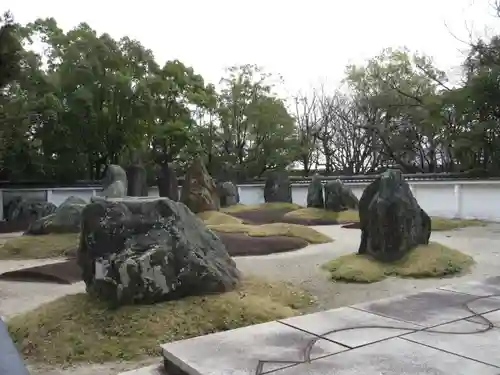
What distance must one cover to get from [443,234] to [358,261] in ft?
16.5

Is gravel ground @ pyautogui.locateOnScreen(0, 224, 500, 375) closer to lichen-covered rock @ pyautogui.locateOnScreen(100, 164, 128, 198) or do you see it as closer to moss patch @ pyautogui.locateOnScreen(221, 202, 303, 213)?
lichen-covered rock @ pyautogui.locateOnScreen(100, 164, 128, 198)

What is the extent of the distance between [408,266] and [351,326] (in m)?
3.40

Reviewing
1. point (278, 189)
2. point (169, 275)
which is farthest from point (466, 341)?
point (278, 189)

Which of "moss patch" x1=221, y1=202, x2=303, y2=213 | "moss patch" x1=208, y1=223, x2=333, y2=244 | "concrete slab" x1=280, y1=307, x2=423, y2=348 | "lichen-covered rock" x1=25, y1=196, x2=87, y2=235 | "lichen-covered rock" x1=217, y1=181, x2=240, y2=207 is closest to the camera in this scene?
"concrete slab" x1=280, y1=307, x2=423, y2=348

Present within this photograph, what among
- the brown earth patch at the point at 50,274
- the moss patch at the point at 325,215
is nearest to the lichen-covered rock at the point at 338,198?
the moss patch at the point at 325,215

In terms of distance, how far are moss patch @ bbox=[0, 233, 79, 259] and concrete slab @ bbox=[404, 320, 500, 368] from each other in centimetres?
759

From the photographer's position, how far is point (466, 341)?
318 cm

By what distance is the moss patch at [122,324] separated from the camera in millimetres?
3855

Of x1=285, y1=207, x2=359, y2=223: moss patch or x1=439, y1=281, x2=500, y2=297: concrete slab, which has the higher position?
x1=439, y1=281, x2=500, y2=297: concrete slab

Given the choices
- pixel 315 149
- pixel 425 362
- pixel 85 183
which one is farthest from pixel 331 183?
pixel 315 149

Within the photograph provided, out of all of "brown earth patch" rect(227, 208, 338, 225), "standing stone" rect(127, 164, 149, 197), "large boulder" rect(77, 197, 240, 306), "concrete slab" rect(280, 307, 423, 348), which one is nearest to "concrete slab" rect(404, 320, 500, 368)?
"concrete slab" rect(280, 307, 423, 348)

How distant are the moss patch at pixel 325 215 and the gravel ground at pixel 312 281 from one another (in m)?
4.69

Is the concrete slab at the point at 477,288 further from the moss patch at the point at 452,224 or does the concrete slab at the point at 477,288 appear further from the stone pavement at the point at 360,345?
the moss patch at the point at 452,224

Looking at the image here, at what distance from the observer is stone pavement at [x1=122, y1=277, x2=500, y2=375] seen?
2.78m
